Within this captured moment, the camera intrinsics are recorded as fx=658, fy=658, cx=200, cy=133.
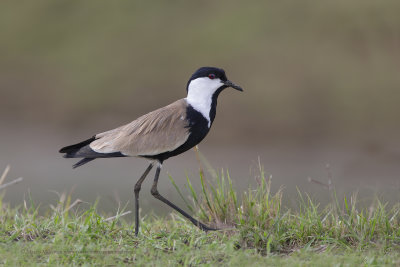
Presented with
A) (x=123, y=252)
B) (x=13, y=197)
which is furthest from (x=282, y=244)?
(x=13, y=197)

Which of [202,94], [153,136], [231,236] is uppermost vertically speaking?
[202,94]

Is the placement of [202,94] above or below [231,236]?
above

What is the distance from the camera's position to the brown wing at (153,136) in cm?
529

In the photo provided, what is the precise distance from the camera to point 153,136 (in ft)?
17.6

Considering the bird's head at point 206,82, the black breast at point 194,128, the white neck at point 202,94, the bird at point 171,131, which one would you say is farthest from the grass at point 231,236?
the bird's head at point 206,82

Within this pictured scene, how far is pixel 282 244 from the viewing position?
4.99 meters

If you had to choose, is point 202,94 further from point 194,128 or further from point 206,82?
point 194,128

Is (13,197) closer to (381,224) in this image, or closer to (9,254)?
(9,254)

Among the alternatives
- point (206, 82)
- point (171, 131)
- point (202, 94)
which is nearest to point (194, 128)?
point (171, 131)

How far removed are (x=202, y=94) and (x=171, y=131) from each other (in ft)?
1.32

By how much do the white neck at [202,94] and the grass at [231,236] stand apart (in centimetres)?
57

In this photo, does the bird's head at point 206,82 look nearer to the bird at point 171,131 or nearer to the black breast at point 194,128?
the bird at point 171,131

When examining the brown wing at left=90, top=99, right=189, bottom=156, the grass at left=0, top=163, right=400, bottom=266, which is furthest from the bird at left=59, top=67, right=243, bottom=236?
the grass at left=0, top=163, right=400, bottom=266

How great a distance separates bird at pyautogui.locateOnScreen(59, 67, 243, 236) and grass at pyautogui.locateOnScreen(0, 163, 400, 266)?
0.24 m
